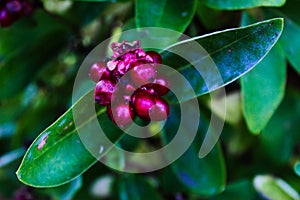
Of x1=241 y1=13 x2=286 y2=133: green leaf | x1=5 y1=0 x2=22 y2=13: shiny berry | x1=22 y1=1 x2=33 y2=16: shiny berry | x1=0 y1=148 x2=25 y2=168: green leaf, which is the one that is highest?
x1=5 y1=0 x2=22 y2=13: shiny berry

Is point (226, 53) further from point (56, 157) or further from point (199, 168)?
point (199, 168)

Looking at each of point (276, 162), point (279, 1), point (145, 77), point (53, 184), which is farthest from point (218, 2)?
point (276, 162)

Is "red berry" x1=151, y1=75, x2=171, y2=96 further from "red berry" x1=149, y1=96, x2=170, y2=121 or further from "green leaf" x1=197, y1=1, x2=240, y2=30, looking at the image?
"green leaf" x1=197, y1=1, x2=240, y2=30

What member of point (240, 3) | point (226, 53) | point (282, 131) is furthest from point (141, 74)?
point (282, 131)

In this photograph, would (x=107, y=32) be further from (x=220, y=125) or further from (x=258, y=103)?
(x=258, y=103)

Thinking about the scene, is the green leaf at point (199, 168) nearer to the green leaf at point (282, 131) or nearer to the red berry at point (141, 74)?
the green leaf at point (282, 131)

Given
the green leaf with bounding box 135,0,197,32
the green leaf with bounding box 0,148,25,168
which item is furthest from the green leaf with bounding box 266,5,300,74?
the green leaf with bounding box 0,148,25,168

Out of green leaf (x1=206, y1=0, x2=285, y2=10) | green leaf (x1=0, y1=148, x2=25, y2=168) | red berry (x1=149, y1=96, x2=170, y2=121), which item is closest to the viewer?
red berry (x1=149, y1=96, x2=170, y2=121)

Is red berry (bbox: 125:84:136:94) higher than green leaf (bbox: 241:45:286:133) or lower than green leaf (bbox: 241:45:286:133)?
higher
